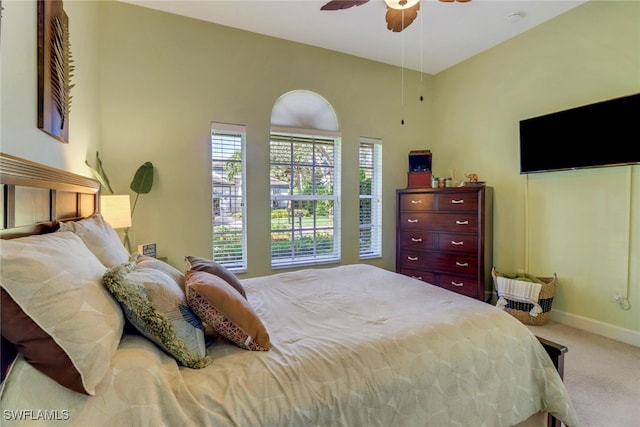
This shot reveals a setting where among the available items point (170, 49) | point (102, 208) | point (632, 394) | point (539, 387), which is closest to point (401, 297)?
point (539, 387)

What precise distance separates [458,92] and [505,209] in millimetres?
1725

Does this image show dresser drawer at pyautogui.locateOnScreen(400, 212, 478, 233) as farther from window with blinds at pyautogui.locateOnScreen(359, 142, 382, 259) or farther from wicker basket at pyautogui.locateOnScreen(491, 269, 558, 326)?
wicker basket at pyautogui.locateOnScreen(491, 269, 558, 326)

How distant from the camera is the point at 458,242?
3.48 m

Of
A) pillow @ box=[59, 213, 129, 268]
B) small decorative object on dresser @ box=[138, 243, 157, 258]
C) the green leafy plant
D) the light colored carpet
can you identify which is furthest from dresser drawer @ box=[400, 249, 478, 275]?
pillow @ box=[59, 213, 129, 268]

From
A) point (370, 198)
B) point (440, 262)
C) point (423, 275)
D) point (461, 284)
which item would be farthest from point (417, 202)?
point (461, 284)

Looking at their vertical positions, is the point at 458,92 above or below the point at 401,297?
above

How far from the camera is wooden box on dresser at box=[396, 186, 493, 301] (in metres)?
3.35

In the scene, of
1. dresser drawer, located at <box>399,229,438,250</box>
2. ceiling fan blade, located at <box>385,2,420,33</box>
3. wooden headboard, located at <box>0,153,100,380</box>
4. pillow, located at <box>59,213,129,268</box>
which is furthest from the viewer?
dresser drawer, located at <box>399,229,438,250</box>

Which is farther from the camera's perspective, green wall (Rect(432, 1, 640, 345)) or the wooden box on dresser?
the wooden box on dresser

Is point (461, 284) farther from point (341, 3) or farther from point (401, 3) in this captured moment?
point (341, 3)

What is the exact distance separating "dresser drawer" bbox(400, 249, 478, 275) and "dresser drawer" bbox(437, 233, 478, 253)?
7 cm

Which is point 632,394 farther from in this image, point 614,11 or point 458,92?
point 458,92

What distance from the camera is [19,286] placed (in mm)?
746

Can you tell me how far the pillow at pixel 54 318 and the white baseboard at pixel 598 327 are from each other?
3.76 meters
